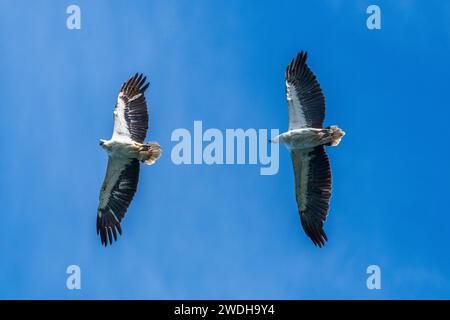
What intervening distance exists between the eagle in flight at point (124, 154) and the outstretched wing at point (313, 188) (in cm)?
293

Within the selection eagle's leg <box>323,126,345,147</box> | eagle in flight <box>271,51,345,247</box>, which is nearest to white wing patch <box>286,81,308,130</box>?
eagle in flight <box>271,51,345,247</box>

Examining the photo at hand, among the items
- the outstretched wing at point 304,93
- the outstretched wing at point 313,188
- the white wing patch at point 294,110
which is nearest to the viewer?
the outstretched wing at point 304,93

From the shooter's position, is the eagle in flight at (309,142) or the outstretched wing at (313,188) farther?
the outstretched wing at (313,188)

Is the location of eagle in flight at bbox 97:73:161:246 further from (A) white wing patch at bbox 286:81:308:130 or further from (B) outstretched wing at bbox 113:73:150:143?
(A) white wing patch at bbox 286:81:308:130

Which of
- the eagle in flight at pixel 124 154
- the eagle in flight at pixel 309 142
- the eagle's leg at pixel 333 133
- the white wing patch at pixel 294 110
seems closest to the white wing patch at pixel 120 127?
the eagle in flight at pixel 124 154

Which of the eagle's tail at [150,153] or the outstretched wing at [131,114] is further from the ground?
the outstretched wing at [131,114]

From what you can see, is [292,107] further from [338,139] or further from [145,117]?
[145,117]

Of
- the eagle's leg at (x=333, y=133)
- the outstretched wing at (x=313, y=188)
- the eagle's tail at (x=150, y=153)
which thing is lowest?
the outstretched wing at (x=313, y=188)

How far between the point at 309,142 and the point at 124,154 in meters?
3.81

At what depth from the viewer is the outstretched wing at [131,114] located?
22.7m

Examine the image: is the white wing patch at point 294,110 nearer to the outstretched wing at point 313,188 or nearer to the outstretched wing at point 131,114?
the outstretched wing at point 313,188

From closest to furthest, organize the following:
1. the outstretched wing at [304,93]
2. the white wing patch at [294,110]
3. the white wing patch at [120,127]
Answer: the outstretched wing at [304,93]
the white wing patch at [294,110]
the white wing patch at [120,127]

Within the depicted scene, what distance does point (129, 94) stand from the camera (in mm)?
22938

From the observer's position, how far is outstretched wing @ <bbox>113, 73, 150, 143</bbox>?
22703 millimetres
